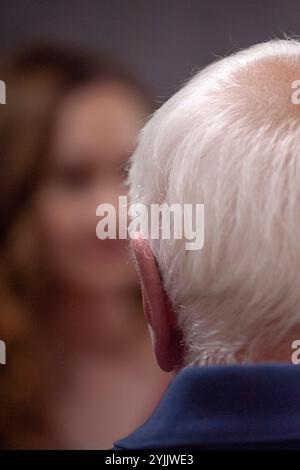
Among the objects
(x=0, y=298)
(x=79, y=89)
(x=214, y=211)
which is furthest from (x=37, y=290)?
(x=214, y=211)

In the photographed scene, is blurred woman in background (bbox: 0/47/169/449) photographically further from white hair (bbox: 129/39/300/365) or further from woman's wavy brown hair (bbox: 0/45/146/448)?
white hair (bbox: 129/39/300/365)

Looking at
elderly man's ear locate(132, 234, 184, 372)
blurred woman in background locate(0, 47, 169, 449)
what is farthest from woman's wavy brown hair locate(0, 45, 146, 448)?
elderly man's ear locate(132, 234, 184, 372)

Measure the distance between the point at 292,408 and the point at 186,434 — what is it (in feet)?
0.36

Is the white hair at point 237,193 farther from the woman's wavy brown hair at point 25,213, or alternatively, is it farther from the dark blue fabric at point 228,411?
the woman's wavy brown hair at point 25,213

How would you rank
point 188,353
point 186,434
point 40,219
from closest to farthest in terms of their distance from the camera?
point 186,434
point 188,353
point 40,219

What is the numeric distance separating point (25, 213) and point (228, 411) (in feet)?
2.40

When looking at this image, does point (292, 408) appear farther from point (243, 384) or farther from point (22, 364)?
point (22, 364)

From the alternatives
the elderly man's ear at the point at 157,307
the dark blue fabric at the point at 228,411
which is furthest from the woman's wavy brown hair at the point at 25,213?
the dark blue fabric at the point at 228,411

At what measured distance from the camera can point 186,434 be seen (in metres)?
0.75

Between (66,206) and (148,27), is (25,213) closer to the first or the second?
(66,206)

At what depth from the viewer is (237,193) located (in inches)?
32.0

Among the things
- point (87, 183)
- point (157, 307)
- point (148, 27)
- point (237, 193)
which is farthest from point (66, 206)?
point (237, 193)

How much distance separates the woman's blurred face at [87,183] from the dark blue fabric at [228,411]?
1.96ft

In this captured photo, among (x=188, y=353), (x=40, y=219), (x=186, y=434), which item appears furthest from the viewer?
(x=40, y=219)
